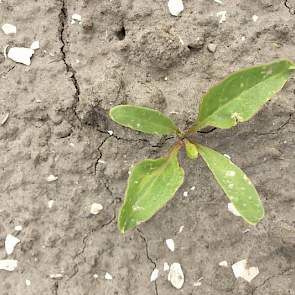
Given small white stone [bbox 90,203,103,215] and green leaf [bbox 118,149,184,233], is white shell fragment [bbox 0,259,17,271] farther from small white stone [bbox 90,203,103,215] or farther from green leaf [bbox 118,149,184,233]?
green leaf [bbox 118,149,184,233]

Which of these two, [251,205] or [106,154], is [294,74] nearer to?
[251,205]

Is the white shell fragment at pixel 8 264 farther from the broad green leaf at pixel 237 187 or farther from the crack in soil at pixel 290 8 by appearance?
the crack in soil at pixel 290 8

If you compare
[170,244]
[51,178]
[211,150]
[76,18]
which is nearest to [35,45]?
[76,18]

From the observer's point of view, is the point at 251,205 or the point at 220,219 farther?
the point at 220,219

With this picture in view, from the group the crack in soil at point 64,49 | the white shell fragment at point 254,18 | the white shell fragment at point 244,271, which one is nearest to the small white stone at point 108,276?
the white shell fragment at point 244,271

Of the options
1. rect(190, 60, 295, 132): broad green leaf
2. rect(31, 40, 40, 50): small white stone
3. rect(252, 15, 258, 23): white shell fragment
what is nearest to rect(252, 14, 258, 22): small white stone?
rect(252, 15, 258, 23): white shell fragment

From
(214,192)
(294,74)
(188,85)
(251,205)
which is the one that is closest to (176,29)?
(188,85)

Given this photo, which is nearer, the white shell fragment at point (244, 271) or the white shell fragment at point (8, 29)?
the white shell fragment at point (244, 271)
